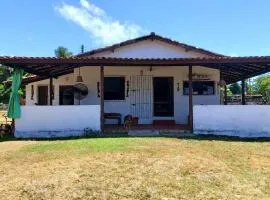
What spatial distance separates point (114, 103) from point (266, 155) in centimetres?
928

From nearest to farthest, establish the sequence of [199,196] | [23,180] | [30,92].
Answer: [199,196] → [23,180] → [30,92]

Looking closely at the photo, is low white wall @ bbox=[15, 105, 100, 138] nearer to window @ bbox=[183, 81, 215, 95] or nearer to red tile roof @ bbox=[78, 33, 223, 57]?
red tile roof @ bbox=[78, 33, 223, 57]

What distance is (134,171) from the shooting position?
9117 mm

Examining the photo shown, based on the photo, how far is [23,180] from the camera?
8.62 metres

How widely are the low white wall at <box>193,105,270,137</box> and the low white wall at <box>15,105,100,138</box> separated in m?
4.19

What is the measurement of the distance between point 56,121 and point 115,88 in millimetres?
4469

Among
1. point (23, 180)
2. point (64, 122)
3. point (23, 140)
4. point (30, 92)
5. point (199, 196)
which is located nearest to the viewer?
point (199, 196)

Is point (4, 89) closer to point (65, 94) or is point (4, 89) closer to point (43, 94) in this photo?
point (43, 94)

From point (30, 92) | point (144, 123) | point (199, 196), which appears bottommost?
point (199, 196)

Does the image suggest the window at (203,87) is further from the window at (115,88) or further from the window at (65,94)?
the window at (65,94)

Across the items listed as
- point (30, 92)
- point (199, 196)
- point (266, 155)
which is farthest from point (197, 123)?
point (30, 92)

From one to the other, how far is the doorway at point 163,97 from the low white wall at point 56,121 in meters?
4.43

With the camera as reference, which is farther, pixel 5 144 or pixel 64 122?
pixel 64 122

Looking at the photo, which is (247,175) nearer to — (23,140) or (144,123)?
(23,140)
